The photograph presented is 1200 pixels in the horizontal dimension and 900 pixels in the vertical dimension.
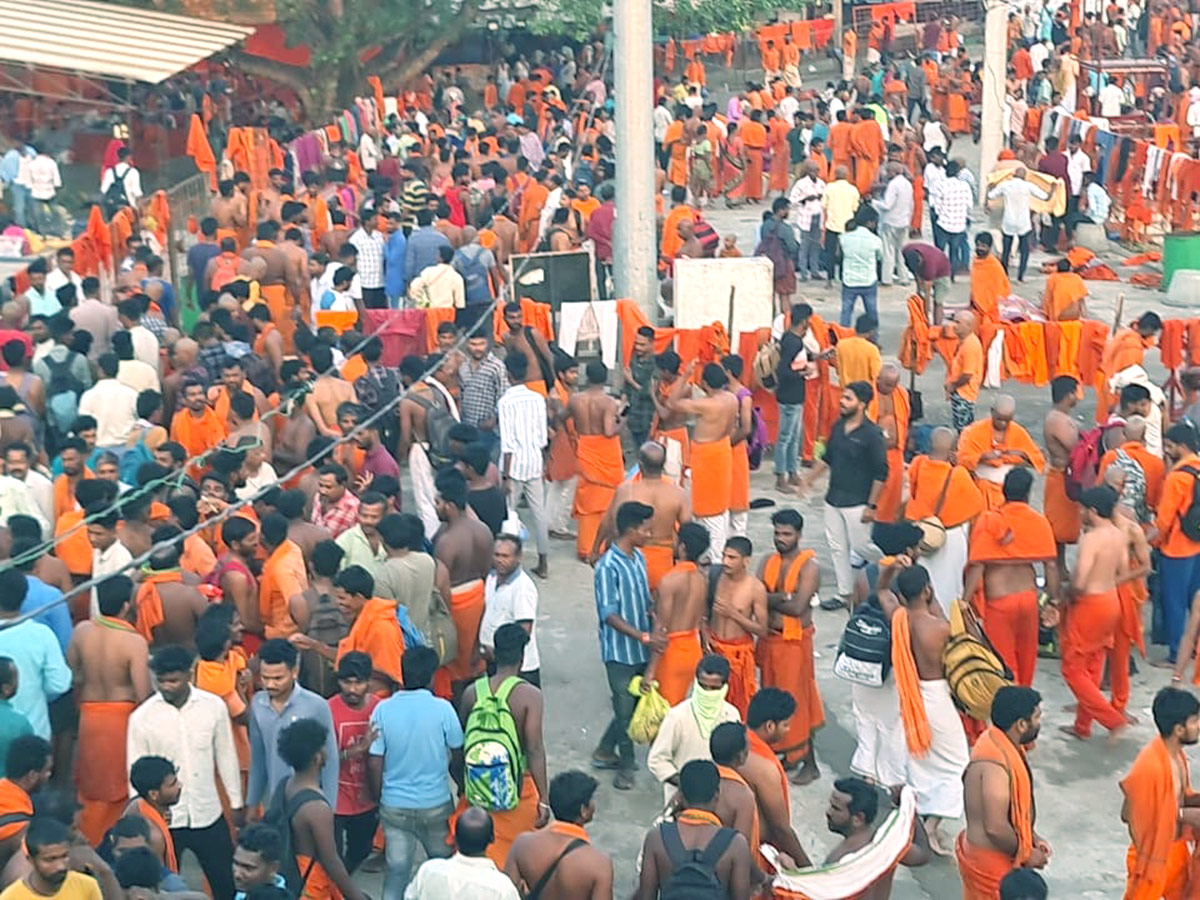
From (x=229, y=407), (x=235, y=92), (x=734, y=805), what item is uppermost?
(x=235, y=92)

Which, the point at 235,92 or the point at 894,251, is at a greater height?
the point at 235,92

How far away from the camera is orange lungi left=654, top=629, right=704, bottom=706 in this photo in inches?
336

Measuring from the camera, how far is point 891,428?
11.0 meters

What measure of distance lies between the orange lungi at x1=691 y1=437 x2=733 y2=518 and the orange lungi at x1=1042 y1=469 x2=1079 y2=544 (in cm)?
192

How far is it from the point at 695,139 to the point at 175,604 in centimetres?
1527

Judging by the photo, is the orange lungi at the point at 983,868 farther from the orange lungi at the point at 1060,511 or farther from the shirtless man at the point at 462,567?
the orange lungi at the point at 1060,511

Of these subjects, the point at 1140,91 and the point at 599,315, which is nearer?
the point at 599,315

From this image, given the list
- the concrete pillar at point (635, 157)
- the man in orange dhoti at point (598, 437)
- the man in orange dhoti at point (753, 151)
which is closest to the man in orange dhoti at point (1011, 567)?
the man in orange dhoti at point (598, 437)

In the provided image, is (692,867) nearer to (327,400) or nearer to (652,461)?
(652,461)

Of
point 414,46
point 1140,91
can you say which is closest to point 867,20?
point 1140,91

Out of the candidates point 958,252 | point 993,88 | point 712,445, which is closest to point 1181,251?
point 958,252

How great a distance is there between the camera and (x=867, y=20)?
34.9m

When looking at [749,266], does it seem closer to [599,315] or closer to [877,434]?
[599,315]

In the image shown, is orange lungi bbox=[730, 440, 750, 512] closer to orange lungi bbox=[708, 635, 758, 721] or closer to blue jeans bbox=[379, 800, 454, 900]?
orange lungi bbox=[708, 635, 758, 721]
